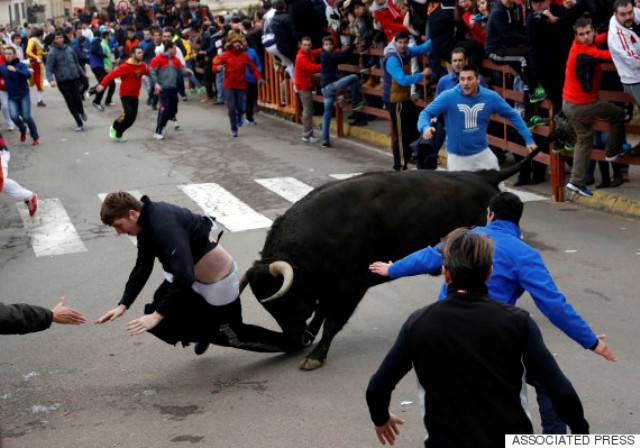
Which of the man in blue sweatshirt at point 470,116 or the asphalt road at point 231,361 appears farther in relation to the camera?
the man in blue sweatshirt at point 470,116

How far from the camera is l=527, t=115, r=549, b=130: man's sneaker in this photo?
13.3 m

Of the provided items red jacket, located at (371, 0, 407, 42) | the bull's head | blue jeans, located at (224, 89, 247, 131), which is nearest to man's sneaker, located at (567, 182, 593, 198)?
red jacket, located at (371, 0, 407, 42)

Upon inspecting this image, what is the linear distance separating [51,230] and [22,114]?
825 centimetres

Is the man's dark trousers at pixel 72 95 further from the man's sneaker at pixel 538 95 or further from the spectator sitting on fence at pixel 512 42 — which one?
the man's sneaker at pixel 538 95

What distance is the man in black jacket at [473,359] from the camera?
3.96 m

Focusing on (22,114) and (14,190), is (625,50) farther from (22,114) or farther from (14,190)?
(22,114)

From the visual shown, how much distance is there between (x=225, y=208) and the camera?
1395 centimetres

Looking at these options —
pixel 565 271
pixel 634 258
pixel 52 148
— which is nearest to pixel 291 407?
pixel 565 271

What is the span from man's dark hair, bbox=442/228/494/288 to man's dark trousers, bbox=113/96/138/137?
55.2 ft

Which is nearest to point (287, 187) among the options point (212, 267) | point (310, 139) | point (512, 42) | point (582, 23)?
point (512, 42)

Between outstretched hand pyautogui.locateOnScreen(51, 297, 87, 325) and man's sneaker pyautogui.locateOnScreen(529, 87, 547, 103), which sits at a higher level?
man's sneaker pyautogui.locateOnScreen(529, 87, 547, 103)

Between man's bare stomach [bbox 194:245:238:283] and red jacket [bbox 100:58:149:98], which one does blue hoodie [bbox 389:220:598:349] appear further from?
red jacket [bbox 100:58:149:98]

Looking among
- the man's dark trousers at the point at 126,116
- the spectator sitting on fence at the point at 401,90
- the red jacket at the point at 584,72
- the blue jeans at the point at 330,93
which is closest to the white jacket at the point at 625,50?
the red jacket at the point at 584,72

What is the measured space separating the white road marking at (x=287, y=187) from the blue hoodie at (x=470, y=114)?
4.20 metres
